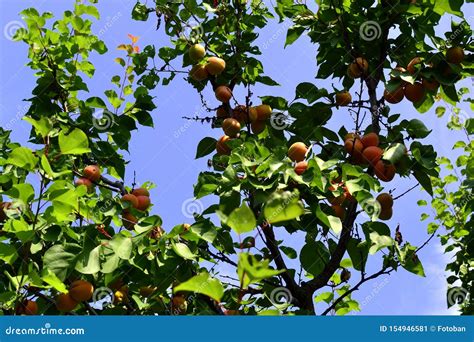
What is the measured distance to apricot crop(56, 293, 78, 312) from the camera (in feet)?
8.95

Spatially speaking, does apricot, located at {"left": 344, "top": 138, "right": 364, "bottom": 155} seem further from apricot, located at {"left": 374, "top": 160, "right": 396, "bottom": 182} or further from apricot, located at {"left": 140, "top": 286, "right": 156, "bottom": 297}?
apricot, located at {"left": 140, "top": 286, "right": 156, "bottom": 297}

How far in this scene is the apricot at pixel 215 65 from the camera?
381 centimetres

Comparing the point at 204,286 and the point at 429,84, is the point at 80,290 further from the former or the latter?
the point at 429,84

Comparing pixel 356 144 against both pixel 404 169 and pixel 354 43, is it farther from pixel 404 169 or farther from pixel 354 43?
pixel 354 43

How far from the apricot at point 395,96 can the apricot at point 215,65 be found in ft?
3.87

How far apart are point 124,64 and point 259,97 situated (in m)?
1.45

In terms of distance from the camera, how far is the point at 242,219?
1.06 metres

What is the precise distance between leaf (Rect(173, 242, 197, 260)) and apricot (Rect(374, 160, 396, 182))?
1.20 m

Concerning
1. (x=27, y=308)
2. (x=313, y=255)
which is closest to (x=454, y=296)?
(x=313, y=255)

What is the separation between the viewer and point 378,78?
3660 mm

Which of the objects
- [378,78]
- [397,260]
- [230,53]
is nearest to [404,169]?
[397,260]

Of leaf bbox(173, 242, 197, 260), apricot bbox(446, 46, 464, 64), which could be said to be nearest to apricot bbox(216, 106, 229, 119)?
leaf bbox(173, 242, 197, 260)

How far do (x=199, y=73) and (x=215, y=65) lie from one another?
0.50 ft
